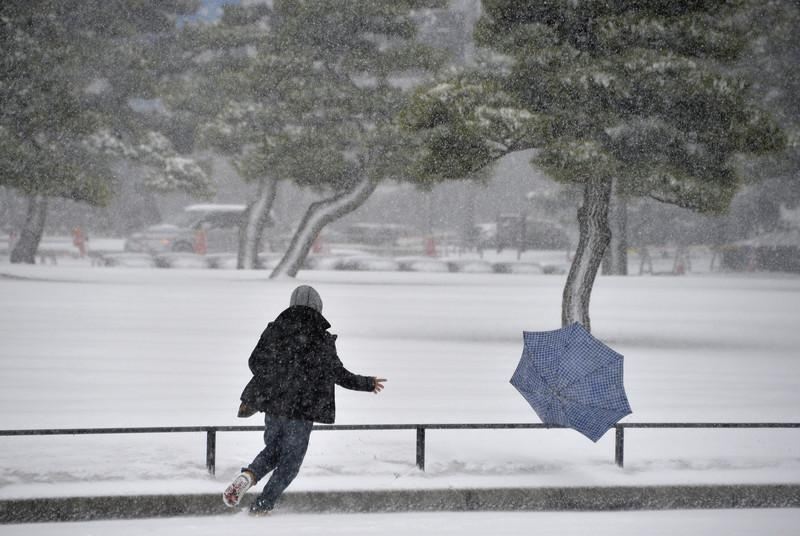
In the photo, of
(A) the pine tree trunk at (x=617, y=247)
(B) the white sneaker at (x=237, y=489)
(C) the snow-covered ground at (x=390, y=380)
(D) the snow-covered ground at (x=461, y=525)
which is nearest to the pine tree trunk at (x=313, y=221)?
(C) the snow-covered ground at (x=390, y=380)

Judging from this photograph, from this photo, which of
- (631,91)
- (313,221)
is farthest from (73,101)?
(631,91)

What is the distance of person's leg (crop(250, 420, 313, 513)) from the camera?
6.37m

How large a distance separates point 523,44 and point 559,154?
1.99 metres

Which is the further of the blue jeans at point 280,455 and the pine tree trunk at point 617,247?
the pine tree trunk at point 617,247

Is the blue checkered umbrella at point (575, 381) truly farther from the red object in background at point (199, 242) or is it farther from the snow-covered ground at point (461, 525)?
the red object in background at point (199, 242)

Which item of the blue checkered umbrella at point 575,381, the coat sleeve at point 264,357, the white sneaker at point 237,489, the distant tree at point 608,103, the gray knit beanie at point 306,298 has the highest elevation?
the distant tree at point 608,103

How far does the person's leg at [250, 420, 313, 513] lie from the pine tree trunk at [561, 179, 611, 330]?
1133 cm

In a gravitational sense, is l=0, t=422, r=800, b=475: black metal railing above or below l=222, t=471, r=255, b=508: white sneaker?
above

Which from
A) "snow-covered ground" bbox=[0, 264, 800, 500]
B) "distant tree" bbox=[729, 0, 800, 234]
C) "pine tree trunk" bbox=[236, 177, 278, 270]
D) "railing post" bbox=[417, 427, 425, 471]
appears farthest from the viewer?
"pine tree trunk" bbox=[236, 177, 278, 270]

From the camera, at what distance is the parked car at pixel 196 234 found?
4106 centimetres

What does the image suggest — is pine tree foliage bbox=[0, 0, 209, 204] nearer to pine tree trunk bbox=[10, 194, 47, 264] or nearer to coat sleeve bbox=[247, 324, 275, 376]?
pine tree trunk bbox=[10, 194, 47, 264]

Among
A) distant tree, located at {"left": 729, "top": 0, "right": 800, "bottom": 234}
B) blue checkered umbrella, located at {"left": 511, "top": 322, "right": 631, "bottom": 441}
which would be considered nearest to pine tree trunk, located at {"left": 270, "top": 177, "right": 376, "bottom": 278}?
distant tree, located at {"left": 729, "top": 0, "right": 800, "bottom": 234}

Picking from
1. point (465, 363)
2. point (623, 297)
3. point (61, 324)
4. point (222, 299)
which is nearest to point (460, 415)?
point (465, 363)

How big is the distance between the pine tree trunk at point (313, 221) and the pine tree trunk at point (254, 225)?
3855 mm
